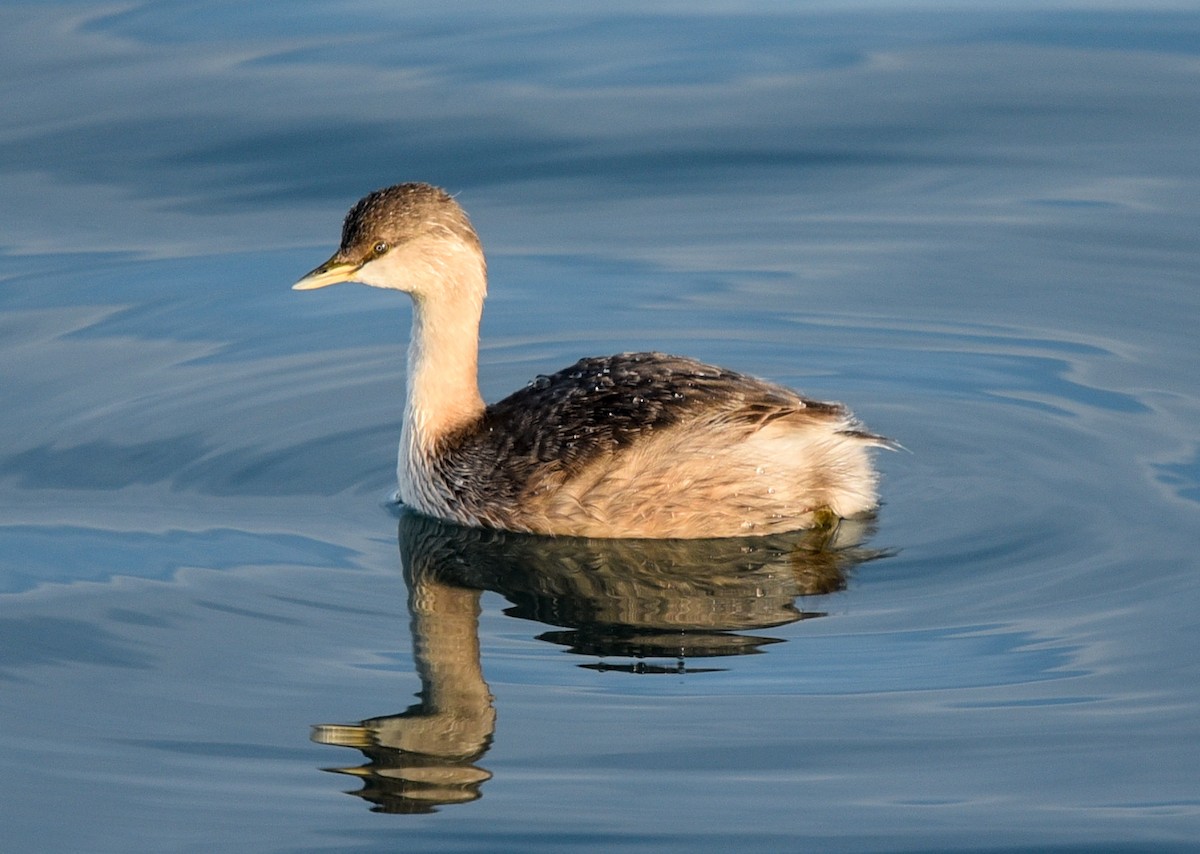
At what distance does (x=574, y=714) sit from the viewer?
680 centimetres

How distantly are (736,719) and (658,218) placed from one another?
5803mm

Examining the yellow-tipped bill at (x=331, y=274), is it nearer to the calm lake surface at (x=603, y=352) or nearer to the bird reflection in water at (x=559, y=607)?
the calm lake surface at (x=603, y=352)

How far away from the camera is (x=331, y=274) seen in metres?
8.74

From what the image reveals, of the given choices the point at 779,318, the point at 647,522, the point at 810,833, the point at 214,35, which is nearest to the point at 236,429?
the point at 647,522

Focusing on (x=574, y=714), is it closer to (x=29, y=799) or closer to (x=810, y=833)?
(x=810, y=833)

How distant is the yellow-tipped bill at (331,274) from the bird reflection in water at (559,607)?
108 cm

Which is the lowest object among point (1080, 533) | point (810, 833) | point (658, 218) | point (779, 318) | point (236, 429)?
point (810, 833)

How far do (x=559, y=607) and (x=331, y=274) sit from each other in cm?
189

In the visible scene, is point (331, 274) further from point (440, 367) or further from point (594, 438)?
point (594, 438)

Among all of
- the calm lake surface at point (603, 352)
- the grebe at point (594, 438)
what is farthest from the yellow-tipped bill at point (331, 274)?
the calm lake surface at point (603, 352)

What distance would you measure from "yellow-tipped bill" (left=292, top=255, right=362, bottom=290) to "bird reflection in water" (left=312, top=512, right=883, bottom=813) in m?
1.08

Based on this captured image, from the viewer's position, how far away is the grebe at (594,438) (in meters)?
8.30

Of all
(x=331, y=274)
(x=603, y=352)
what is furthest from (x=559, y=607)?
(x=603, y=352)

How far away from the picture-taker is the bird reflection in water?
263 inches
